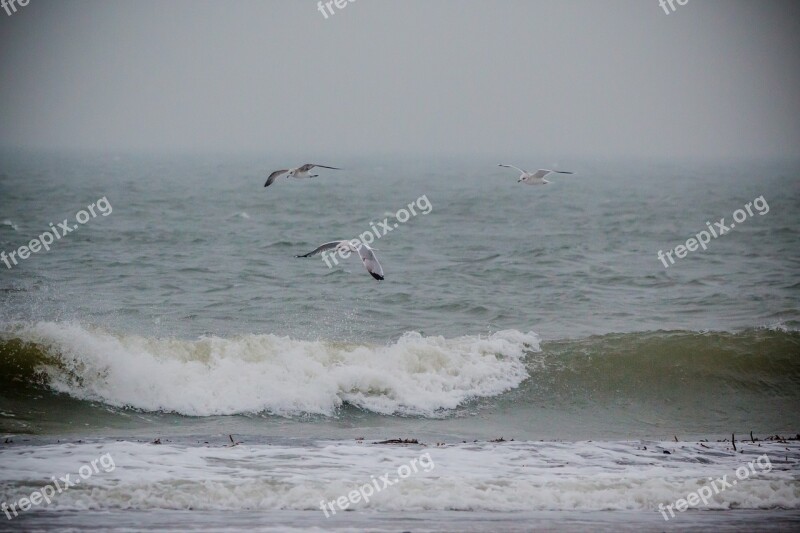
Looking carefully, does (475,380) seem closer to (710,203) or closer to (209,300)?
(209,300)

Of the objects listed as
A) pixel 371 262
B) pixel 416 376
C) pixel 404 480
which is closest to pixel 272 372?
pixel 416 376

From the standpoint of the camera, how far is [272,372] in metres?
13.9

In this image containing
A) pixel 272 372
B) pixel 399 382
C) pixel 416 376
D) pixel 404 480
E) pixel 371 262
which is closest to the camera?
pixel 404 480

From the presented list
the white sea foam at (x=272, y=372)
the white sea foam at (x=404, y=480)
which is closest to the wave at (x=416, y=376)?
the white sea foam at (x=272, y=372)

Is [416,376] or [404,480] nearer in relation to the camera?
[404,480]

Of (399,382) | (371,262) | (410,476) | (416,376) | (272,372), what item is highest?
(371,262)

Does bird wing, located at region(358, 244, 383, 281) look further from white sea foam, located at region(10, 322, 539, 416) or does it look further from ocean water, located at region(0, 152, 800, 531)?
white sea foam, located at region(10, 322, 539, 416)

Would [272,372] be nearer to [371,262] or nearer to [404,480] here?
[371,262]

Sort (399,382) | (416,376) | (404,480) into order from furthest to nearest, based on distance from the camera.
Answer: (416,376) → (399,382) → (404,480)

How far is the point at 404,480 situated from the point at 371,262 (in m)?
3.40

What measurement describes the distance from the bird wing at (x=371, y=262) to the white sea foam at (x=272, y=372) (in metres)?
2.60

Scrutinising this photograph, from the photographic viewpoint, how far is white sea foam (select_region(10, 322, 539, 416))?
512 inches

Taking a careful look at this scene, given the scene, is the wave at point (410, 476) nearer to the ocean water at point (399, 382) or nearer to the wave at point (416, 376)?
the ocean water at point (399, 382)

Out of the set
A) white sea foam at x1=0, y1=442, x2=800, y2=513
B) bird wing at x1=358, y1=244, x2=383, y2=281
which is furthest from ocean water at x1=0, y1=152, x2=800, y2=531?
bird wing at x1=358, y1=244, x2=383, y2=281
